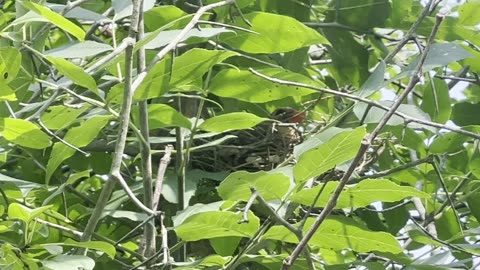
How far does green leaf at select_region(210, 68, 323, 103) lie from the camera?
29.0 inches

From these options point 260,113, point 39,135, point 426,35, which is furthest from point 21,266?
point 426,35

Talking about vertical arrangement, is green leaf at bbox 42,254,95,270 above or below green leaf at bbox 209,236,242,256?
above

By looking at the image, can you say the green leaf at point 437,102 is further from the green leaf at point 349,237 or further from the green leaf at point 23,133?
the green leaf at point 23,133

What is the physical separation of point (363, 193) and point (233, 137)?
0.84 feet

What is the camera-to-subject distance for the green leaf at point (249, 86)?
74 centimetres

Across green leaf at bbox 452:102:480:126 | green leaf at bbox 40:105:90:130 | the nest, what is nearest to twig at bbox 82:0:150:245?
green leaf at bbox 40:105:90:130

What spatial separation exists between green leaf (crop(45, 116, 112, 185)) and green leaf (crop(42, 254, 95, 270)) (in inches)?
4.8

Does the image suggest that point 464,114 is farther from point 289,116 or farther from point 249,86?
point 249,86

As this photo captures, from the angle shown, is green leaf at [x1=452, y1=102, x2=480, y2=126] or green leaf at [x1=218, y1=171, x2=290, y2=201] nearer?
green leaf at [x1=218, y1=171, x2=290, y2=201]

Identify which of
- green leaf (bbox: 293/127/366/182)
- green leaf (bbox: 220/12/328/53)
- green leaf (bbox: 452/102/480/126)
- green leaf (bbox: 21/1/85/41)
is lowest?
green leaf (bbox: 452/102/480/126)

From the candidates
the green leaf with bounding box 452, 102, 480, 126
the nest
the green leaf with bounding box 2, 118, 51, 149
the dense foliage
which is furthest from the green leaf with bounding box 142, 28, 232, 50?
the green leaf with bounding box 452, 102, 480, 126

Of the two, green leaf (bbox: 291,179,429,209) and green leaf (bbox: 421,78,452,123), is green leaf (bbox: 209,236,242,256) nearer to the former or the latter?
green leaf (bbox: 291,179,429,209)

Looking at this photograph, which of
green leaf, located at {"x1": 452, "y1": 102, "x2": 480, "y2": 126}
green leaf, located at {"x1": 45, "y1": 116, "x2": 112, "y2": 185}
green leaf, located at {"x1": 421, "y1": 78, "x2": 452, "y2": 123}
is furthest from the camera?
green leaf, located at {"x1": 452, "y1": 102, "x2": 480, "y2": 126}

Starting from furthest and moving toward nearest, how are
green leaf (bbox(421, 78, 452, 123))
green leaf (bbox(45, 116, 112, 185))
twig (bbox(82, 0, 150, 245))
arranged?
green leaf (bbox(421, 78, 452, 123)) < green leaf (bbox(45, 116, 112, 185)) < twig (bbox(82, 0, 150, 245))
